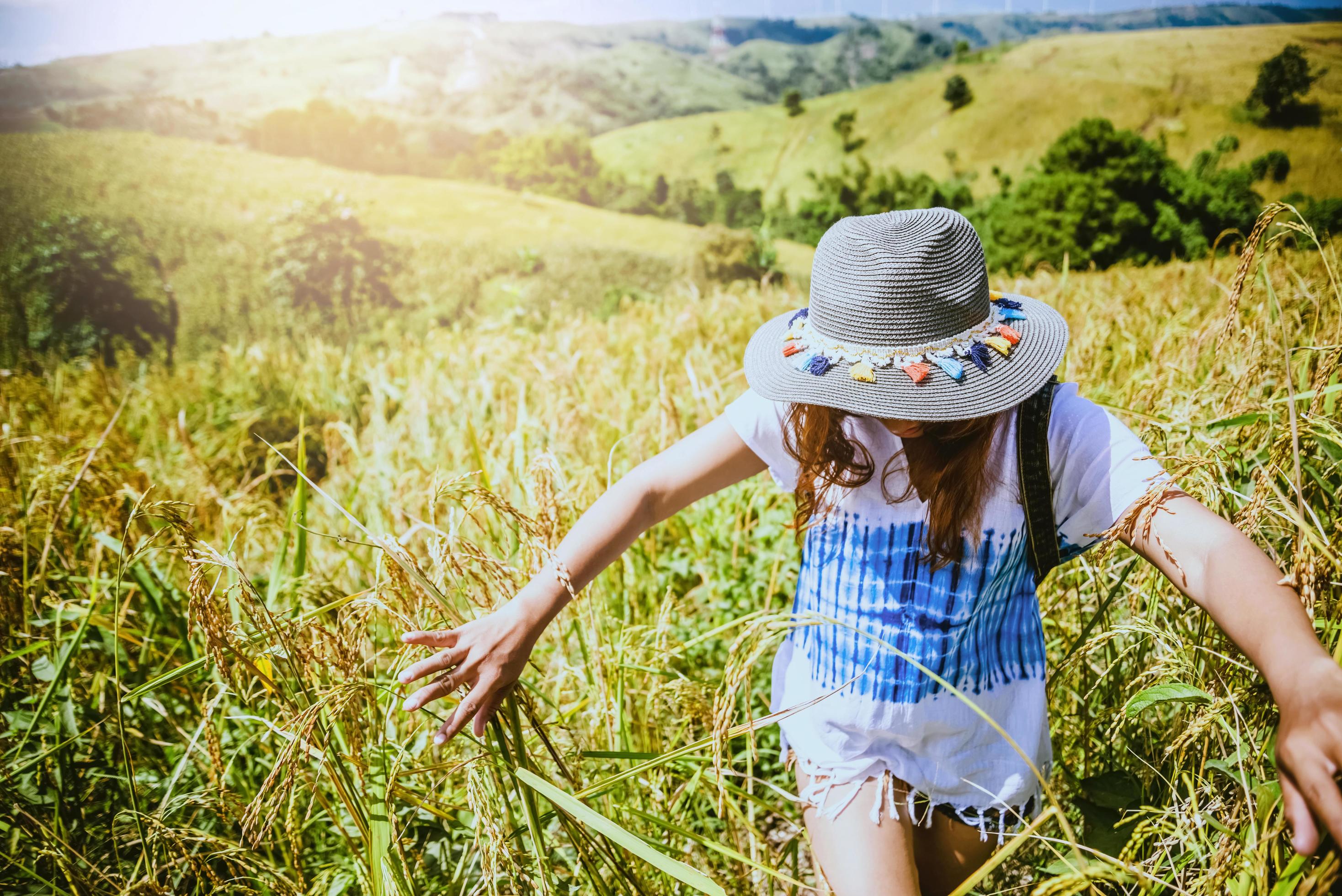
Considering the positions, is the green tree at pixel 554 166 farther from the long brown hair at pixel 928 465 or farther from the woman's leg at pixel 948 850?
the woman's leg at pixel 948 850

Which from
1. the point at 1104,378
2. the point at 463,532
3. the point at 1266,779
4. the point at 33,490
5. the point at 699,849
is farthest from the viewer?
the point at 1104,378

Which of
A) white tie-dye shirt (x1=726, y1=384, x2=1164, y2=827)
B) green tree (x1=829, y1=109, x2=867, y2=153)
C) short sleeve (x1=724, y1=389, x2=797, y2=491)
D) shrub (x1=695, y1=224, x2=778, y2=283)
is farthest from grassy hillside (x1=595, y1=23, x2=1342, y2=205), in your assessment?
white tie-dye shirt (x1=726, y1=384, x2=1164, y2=827)

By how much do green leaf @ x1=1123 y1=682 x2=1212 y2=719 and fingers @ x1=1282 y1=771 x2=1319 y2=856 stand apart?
247 mm

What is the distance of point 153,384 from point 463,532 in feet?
15.6

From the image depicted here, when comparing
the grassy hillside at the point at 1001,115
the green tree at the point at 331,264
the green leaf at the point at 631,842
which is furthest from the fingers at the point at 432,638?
the grassy hillside at the point at 1001,115

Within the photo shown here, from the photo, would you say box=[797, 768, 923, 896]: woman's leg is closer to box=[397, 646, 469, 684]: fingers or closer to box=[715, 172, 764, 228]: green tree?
box=[397, 646, 469, 684]: fingers

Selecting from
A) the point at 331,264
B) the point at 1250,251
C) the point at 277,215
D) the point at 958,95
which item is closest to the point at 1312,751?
the point at 1250,251

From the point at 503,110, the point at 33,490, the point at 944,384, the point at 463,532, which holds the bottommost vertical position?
the point at 463,532

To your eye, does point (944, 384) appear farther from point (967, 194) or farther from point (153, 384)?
point (967, 194)

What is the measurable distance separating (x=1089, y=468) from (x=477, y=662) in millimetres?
871

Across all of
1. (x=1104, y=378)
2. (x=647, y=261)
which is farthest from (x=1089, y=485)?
(x=647, y=261)

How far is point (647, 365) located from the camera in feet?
10.8

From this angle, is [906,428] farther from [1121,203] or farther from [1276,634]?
[1121,203]

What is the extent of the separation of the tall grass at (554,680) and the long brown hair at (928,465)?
0.25 meters
